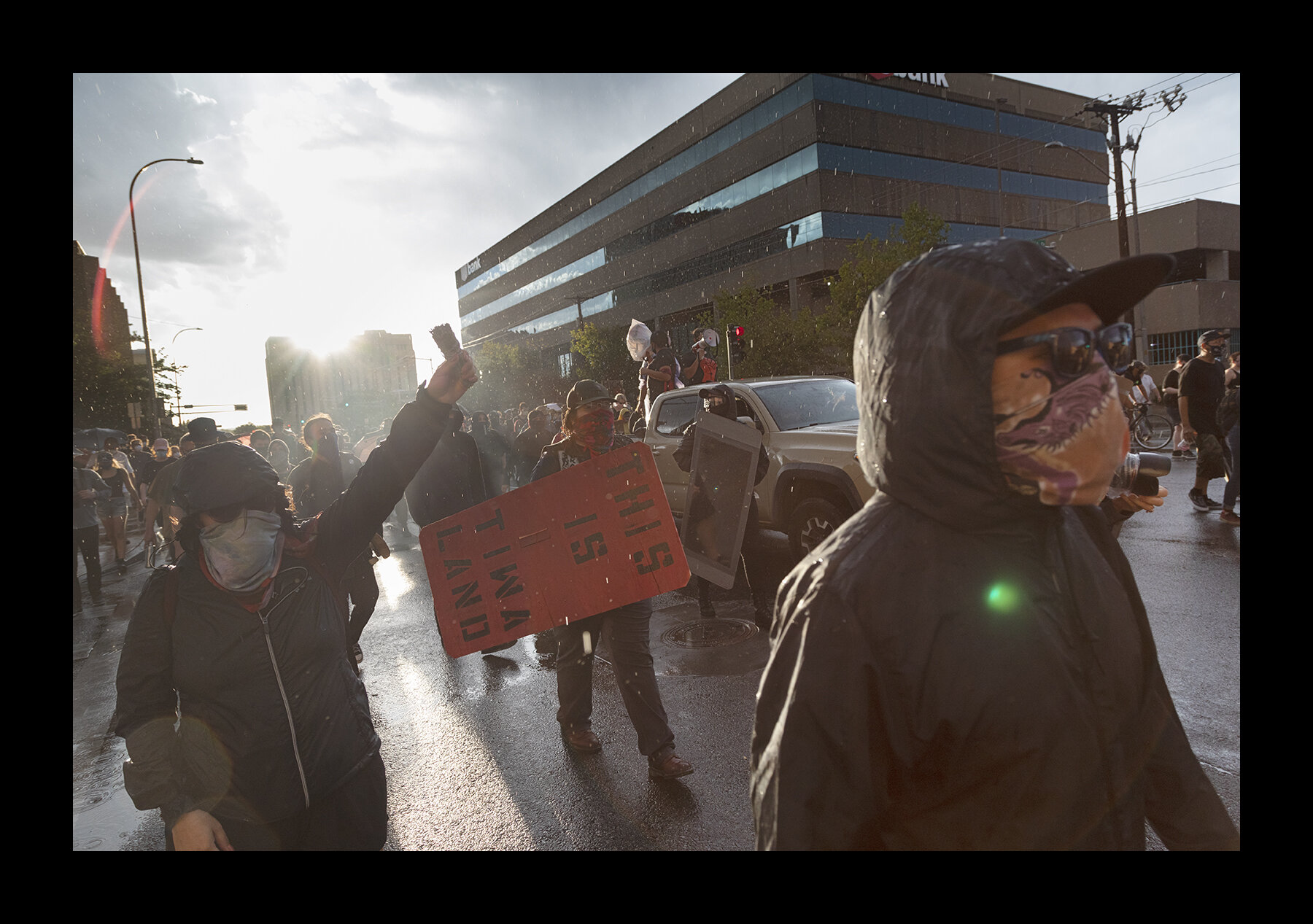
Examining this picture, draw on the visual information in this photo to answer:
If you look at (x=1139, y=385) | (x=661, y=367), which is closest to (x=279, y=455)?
(x=661, y=367)

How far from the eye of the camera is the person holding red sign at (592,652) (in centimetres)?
384

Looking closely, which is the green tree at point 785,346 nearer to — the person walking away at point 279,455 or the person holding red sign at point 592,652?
the person walking away at point 279,455

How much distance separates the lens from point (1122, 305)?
46.9 inches

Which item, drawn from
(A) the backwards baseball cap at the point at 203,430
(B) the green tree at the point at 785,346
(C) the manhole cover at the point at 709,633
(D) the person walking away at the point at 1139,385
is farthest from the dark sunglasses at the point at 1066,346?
(B) the green tree at the point at 785,346

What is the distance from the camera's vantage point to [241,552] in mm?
2189

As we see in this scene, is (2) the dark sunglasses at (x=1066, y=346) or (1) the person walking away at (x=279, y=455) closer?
(2) the dark sunglasses at (x=1066, y=346)

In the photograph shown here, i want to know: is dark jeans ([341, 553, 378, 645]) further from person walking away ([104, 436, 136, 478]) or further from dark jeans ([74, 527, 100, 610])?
person walking away ([104, 436, 136, 478])

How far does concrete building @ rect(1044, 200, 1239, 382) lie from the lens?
33188 mm

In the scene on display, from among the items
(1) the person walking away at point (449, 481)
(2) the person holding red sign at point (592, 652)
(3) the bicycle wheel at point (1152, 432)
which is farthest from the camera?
(3) the bicycle wheel at point (1152, 432)

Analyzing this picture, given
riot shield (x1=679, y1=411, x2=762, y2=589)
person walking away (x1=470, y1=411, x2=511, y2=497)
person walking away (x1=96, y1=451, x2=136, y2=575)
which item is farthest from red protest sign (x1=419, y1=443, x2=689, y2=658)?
person walking away (x1=96, y1=451, x2=136, y2=575)

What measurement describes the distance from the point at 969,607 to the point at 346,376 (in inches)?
3253

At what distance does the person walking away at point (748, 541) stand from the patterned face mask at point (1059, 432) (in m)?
4.66

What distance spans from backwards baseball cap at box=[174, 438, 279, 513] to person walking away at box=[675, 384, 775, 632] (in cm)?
406
